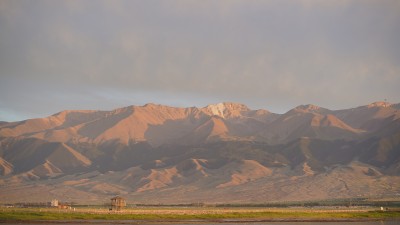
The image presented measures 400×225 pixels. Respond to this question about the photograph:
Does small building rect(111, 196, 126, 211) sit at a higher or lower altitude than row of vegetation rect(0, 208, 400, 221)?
higher

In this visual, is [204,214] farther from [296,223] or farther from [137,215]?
[296,223]

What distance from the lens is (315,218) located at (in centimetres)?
12256

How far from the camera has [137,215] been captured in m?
122

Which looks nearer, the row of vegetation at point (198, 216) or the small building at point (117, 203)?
the row of vegetation at point (198, 216)

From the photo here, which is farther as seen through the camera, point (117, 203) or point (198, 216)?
point (117, 203)

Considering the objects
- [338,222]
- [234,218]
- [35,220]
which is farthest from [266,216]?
[35,220]

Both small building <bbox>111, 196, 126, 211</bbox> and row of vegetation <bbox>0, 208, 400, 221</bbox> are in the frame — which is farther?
small building <bbox>111, 196, 126, 211</bbox>

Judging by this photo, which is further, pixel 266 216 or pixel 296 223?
pixel 266 216

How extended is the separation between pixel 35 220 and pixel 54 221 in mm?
4090

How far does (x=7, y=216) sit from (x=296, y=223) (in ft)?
180

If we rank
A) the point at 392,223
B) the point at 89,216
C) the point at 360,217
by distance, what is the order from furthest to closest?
the point at 360,217
the point at 89,216
the point at 392,223

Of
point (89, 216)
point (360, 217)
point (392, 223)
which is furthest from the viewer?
point (360, 217)

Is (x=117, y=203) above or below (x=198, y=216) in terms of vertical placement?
above

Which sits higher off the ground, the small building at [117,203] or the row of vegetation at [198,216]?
the small building at [117,203]
